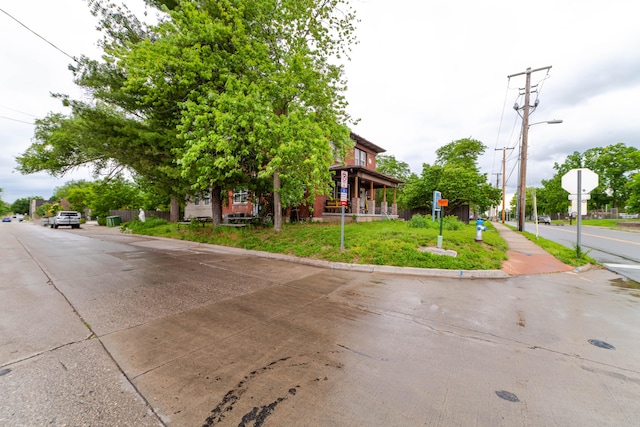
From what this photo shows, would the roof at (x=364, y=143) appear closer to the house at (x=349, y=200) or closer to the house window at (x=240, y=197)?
the house at (x=349, y=200)

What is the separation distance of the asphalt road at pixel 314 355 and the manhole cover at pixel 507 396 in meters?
0.02

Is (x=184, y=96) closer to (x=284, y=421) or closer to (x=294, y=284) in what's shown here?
(x=294, y=284)

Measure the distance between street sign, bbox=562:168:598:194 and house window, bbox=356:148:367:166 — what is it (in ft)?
52.5

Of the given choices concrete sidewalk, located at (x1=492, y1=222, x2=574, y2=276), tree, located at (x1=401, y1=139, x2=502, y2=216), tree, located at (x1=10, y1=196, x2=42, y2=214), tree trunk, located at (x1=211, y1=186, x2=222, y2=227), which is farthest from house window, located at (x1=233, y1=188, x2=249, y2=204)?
tree, located at (x1=10, y1=196, x2=42, y2=214)

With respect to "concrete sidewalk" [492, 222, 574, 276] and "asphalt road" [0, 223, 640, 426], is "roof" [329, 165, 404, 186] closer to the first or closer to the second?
"concrete sidewalk" [492, 222, 574, 276]

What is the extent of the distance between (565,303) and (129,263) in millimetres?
11921

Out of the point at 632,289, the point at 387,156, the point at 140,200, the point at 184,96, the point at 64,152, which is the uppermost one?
the point at 387,156

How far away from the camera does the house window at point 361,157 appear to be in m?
24.5

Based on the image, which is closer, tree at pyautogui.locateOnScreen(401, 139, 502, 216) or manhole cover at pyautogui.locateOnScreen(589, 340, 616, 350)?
manhole cover at pyautogui.locateOnScreen(589, 340, 616, 350)

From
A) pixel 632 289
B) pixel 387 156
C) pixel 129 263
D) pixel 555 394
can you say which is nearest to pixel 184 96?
pixel 129 263

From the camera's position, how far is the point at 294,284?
6.32 meters

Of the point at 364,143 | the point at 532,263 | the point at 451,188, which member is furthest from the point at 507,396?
the point at 451,188

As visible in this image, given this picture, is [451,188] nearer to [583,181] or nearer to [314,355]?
[583,181]

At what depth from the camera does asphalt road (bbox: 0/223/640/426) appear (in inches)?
87.1
